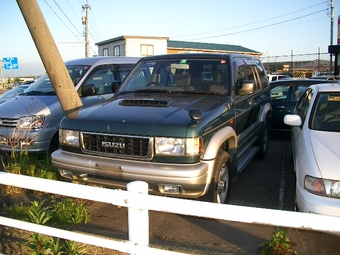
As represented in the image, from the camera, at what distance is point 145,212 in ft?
7.39

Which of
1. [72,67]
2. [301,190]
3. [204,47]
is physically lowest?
[301,190]

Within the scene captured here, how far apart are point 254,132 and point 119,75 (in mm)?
3446

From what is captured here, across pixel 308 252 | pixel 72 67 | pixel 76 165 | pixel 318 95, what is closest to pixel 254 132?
pixel 318 95

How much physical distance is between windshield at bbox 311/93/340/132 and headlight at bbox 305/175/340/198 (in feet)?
4.08

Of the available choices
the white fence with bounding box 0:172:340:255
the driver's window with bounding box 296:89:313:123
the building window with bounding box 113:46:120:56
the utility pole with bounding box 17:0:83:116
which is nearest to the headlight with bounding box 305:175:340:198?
the white fence with bounding box 0:172:340:255

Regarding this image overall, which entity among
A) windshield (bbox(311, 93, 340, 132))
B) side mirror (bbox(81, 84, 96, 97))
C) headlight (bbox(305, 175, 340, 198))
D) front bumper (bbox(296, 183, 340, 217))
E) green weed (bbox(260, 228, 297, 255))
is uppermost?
side mirror (bbox(81, 84, 96, 97))

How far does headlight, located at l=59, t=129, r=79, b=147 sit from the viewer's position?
398 centimetres

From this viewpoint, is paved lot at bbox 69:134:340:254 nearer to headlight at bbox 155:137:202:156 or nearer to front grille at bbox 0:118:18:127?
headlight at bbox 155:137:202:156

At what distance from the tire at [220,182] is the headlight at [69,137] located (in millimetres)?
1628

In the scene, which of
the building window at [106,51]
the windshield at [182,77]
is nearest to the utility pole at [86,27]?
the building window at [106,51]

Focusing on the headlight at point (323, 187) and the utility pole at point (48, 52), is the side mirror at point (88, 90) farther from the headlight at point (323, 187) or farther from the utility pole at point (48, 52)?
the headlight at point (323, 187)

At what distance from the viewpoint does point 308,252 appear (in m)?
3.28

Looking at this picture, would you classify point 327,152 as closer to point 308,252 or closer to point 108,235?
point 308,252

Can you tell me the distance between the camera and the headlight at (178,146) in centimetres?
343
